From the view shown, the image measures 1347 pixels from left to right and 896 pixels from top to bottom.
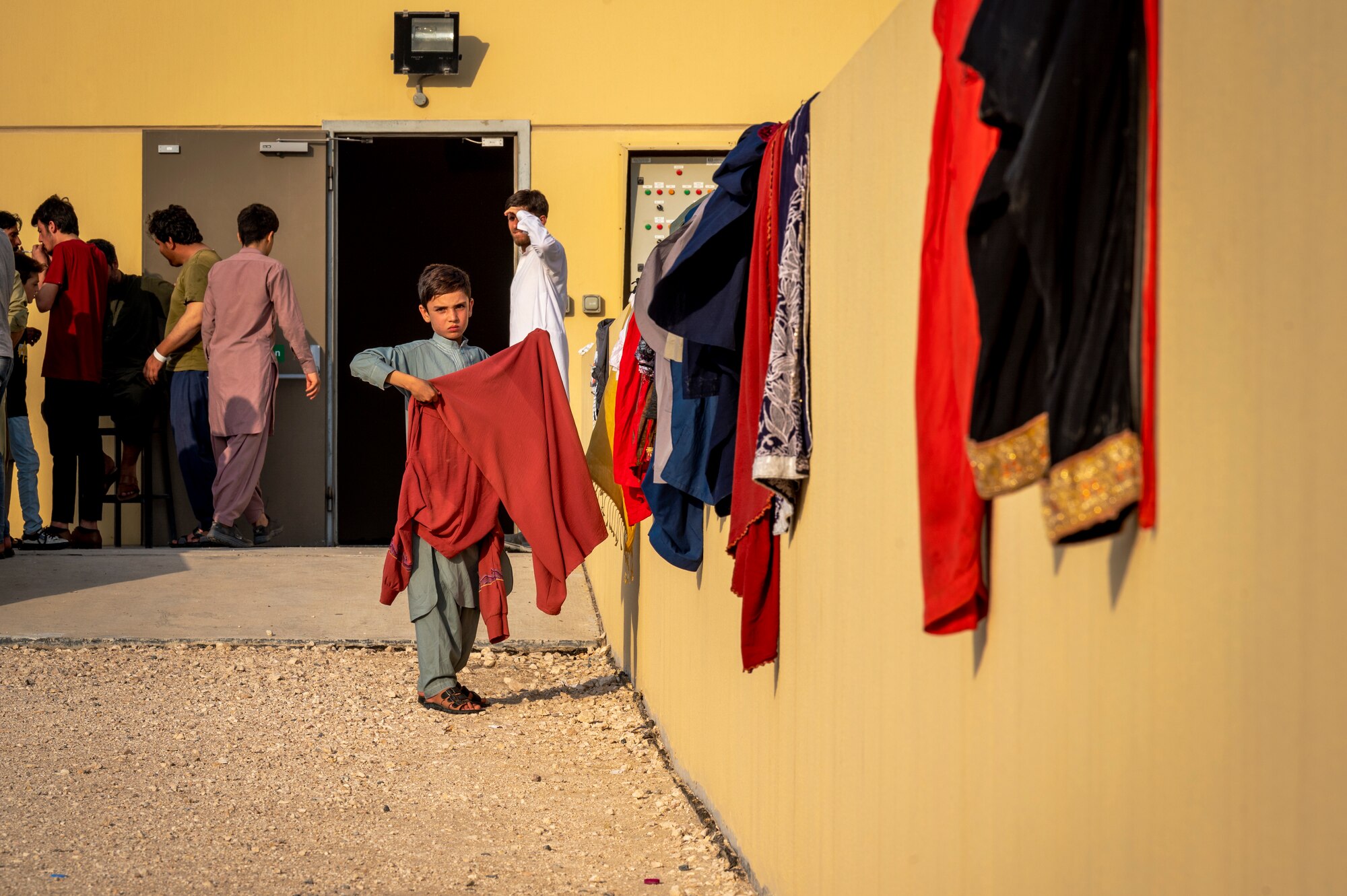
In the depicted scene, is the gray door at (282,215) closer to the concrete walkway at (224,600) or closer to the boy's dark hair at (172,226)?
the boy's dark hair at (172,226)

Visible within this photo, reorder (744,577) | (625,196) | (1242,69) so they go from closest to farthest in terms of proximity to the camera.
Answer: (1242,69) → (744,577) → (625,196)

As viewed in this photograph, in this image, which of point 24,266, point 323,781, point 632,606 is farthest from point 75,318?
point 323,781

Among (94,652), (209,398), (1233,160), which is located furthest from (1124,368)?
(209,398)

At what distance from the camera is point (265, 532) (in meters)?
8.47

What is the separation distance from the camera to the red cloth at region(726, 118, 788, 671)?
2.88 m

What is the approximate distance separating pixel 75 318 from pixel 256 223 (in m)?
1.26

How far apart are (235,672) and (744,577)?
3.25 meters

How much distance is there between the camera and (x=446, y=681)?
5129 millimetres

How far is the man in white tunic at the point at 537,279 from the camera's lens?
7453mm

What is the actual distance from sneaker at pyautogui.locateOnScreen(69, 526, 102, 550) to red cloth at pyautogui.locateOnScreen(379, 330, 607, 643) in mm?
3819

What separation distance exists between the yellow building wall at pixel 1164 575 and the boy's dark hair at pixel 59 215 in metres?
6.71

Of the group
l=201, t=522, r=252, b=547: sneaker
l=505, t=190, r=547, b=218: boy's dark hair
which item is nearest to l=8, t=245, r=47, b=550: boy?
l=201, t=522, r=252, b=547: sneaker

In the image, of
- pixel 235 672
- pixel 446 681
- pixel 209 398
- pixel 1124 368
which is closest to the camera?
pixel 1124 368

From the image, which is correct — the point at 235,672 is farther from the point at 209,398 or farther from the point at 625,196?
the point at 625,196
